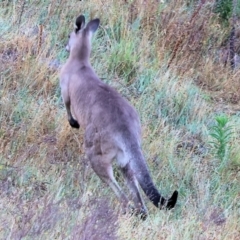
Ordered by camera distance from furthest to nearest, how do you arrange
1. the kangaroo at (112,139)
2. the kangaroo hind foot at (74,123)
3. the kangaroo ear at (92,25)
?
the kangaroo ear at (92,25) → the kangaroo hind foot at (74,123) → the kangaroo at (112,139)

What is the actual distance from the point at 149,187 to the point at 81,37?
2600mm

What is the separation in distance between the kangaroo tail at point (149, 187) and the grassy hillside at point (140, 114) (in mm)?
177

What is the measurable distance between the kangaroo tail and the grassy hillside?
0.58 feet

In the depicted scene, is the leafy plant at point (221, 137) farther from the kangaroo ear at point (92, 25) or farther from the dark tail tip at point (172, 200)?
the kangaroo ear at point (92, 25)

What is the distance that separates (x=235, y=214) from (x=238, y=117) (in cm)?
262

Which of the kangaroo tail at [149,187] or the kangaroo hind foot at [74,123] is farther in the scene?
the kangaroo hind foot at [74,123]

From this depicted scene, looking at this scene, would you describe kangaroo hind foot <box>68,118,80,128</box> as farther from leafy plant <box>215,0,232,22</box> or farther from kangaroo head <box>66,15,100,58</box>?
leafy plant <box>215,0,232,22</box>

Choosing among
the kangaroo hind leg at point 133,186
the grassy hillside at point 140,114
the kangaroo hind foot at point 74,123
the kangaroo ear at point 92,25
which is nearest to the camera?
the grassy hillside at point 140,114

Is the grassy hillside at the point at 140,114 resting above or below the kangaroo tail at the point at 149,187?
below

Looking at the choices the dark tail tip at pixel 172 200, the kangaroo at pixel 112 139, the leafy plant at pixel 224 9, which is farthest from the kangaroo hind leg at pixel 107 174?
the leafy plant at pixel 224 9

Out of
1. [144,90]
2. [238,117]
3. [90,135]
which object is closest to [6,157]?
[90,135]

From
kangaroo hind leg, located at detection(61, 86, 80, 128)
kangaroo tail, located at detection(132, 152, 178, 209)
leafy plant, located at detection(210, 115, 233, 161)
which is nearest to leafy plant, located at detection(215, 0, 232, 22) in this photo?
leafy plant, located at detection(210, 115, 233, 161)

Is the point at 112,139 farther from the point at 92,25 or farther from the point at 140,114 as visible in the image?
the point at 92,25

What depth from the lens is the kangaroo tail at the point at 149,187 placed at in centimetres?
559
